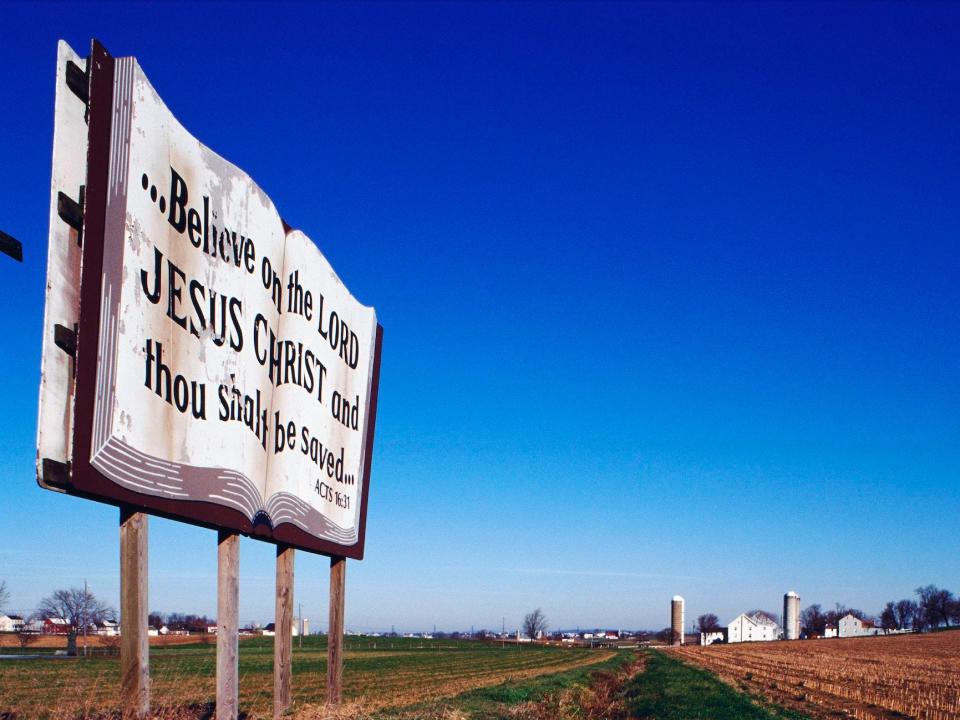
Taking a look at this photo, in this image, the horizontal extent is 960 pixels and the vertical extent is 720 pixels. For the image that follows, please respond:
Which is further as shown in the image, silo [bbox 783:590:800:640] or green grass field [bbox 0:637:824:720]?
silo [bbox 783:590:800:640]

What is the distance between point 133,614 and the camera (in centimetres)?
639

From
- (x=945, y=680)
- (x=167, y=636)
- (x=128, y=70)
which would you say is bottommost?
(x=167, y=636)

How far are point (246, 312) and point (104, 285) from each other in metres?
2.22

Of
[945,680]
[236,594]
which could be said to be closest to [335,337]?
[236,594]

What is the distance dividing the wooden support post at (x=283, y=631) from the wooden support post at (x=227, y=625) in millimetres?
1653

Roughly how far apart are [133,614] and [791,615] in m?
159

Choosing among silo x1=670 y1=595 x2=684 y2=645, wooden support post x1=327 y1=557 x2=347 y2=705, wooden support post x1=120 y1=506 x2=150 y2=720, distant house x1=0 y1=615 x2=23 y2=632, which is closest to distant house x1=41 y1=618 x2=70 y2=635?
wooden support post x1=327 y1=557 x2=347 y2=705

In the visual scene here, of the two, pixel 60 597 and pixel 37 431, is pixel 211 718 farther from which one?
pixel 60 597

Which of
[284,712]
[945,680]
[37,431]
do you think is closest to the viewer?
[37,431]

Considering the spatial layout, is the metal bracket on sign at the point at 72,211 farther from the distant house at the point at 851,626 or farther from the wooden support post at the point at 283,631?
the distant house at the point at 851,626

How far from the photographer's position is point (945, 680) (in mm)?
33938

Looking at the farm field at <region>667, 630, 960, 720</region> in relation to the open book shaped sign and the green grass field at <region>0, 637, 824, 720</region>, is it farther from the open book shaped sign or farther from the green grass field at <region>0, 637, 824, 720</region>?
the open book shaped sign

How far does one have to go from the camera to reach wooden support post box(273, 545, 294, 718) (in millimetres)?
9641

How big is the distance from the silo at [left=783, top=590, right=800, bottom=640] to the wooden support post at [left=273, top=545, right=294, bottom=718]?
15402 cm
